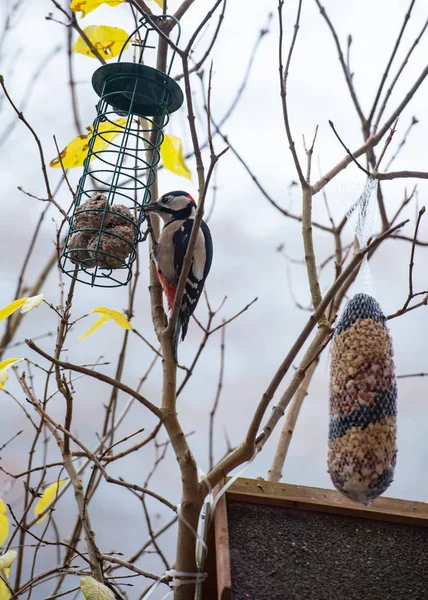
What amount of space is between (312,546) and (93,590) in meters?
0.52

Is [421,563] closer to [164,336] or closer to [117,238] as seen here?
[164,336]

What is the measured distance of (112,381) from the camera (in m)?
1.54

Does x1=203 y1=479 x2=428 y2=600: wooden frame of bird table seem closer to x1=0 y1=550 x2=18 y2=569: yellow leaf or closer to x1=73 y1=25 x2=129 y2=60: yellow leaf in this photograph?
x1=0 y1=550 x2=18 y2=569: yellow leaf

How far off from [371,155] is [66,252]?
1.22 meters

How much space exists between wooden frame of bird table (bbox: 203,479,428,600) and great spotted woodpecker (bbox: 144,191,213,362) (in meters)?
0.74

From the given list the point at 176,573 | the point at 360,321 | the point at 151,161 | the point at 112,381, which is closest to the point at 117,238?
the point at 151,161

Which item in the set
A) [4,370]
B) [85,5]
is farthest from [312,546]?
[85,5]

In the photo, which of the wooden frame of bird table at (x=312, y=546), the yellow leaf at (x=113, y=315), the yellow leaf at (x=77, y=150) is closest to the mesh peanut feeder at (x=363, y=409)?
the wooden frame of bird table at (x=312, y=546)

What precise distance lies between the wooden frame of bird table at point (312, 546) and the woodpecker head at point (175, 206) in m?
1.07

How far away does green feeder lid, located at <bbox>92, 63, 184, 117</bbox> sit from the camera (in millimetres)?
1868

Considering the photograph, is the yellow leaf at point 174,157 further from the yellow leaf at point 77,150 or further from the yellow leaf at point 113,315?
the yellow leaf at point 113,315

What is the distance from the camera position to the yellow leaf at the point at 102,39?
1.89m

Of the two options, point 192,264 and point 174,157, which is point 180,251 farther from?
point 174,157

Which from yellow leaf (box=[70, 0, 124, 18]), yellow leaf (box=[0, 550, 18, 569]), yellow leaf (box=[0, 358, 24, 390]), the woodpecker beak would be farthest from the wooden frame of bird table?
yellow leaf (box=[70, 0, 124, 18])
